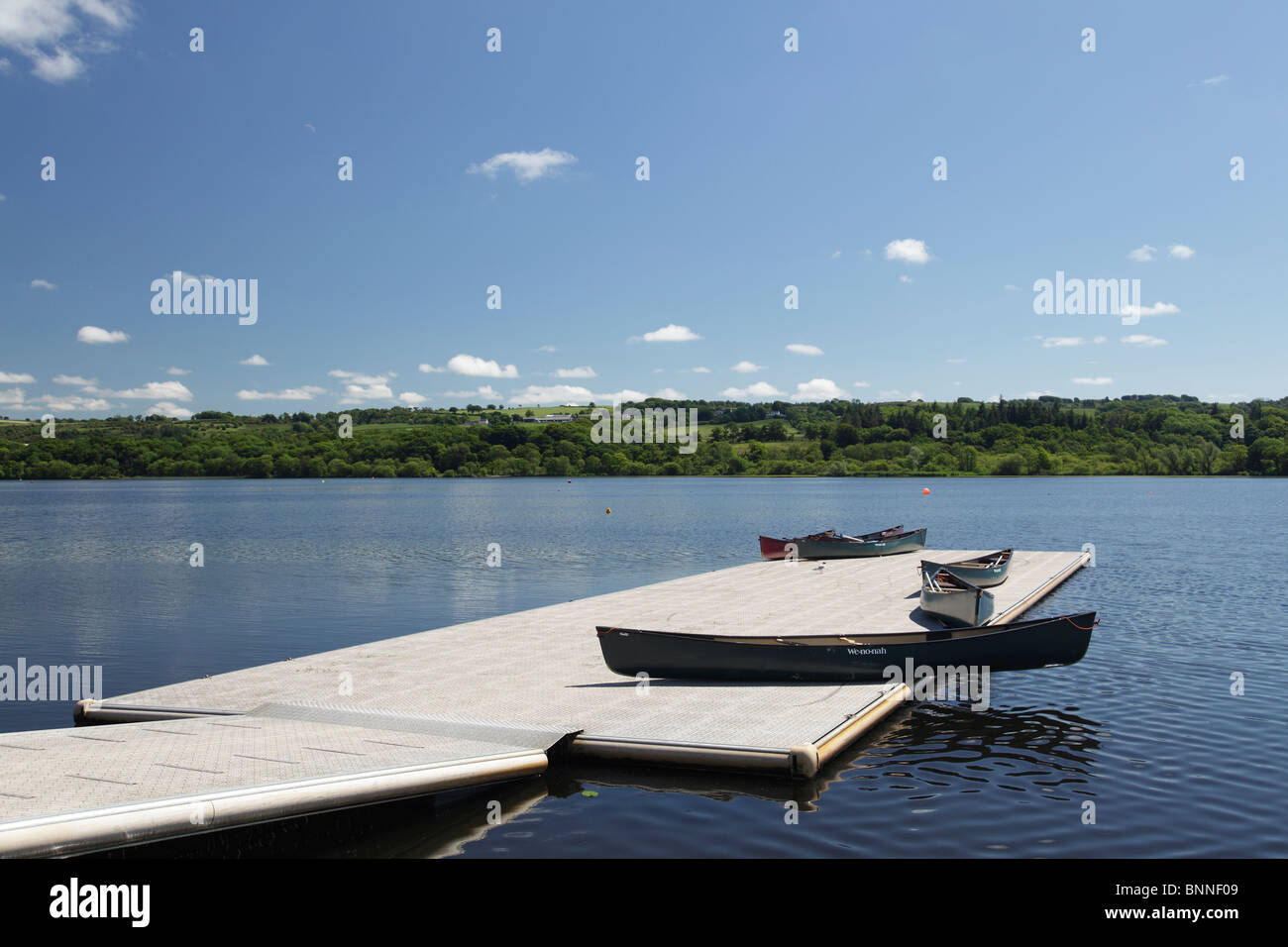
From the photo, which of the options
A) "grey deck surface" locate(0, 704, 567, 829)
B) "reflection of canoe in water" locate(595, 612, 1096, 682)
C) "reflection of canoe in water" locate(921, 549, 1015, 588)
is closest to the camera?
"grey deck surface" locate(0, 704, 567, 829)

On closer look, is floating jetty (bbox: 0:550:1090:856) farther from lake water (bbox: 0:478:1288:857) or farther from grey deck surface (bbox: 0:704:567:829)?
lake water (bbox: 0:478:1288:857)

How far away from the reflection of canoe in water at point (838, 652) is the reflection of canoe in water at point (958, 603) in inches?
204

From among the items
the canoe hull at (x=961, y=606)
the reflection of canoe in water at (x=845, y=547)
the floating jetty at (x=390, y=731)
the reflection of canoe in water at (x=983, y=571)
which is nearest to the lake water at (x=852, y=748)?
the floating jetty at (x=390, y=731)

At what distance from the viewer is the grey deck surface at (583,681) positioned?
561 inches

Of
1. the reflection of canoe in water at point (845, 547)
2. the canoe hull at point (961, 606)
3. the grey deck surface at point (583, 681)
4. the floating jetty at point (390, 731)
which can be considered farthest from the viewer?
the reflection of canoe in water at point (845, 547)

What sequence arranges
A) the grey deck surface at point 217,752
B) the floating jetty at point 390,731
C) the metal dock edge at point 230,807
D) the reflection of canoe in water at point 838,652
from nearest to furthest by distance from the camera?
the metal dock edge at point 230,807
the floating jetty at point 390,731
the grey deck surface at point 217,752
the reflection of canoe in water at point 838,652

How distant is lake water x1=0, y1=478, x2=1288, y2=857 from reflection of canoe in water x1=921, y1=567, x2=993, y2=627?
2255mm

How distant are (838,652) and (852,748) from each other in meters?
2.67

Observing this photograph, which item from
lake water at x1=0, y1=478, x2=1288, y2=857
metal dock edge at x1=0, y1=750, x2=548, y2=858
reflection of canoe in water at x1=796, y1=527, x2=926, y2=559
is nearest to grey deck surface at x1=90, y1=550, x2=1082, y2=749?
lake water at x1=0, y1=478, x2=1288, y2=857

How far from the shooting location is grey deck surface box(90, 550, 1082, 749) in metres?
14.2

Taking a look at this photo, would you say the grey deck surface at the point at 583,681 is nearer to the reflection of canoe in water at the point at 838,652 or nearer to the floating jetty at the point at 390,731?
the floating jetty at the point at 390,731

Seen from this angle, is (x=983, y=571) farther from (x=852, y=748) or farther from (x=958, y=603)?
(x=852, y=748)

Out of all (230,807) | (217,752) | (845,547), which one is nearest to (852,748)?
(230,807)
